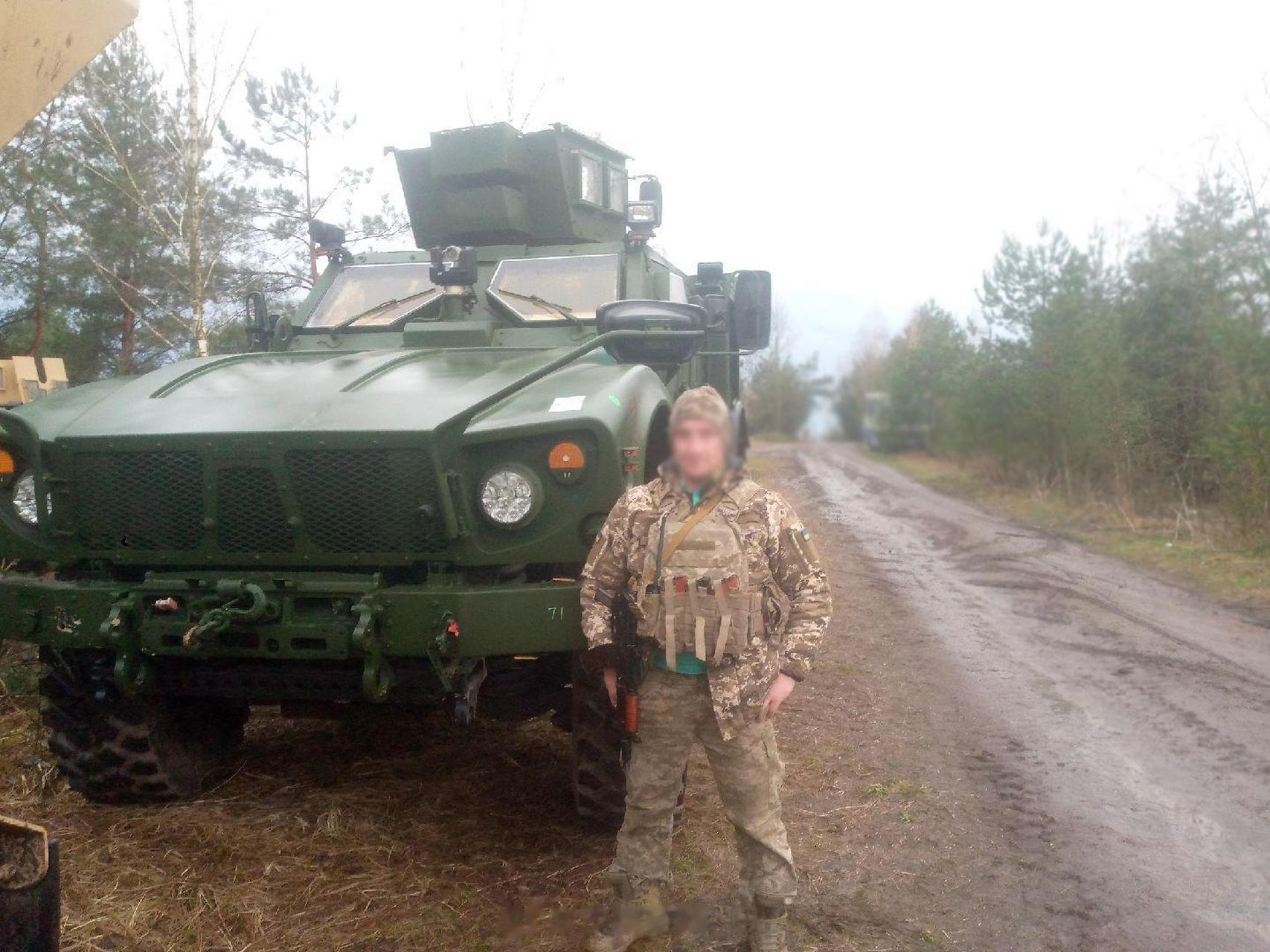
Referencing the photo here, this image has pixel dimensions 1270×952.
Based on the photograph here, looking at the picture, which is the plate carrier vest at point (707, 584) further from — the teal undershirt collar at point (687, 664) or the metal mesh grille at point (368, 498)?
the metal mesh grille at point (368, 498)

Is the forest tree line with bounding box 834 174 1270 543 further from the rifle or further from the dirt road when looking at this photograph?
the rifle

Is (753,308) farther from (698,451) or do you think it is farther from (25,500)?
(25,500)

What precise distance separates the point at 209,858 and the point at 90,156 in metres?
12.2

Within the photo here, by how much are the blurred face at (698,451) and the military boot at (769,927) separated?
3.96ft

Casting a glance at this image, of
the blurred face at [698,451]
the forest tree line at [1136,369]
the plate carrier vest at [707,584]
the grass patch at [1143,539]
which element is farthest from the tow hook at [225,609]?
the forest tree line at [1136,369]

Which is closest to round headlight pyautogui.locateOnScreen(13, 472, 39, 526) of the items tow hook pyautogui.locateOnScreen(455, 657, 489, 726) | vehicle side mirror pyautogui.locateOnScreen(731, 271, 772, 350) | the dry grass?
the dry grass

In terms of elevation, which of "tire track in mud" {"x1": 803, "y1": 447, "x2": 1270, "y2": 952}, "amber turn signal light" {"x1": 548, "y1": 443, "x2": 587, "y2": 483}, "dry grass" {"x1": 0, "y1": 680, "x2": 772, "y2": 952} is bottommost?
"tire track in mud" {"x1": 803, "y1": 447, "x2": 1270, "y2": 952}

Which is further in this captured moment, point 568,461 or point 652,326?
point 652,326

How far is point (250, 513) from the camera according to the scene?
367 cm

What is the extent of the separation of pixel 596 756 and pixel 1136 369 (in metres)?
14.8

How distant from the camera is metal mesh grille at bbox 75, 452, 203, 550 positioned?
3699mm

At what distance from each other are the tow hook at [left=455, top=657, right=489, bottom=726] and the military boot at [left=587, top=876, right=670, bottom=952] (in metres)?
0.67

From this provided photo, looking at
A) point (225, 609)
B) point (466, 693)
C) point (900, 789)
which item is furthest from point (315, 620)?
point (900, 789)

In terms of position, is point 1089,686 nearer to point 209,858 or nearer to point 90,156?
point 209,858
